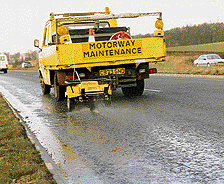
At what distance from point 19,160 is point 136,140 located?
1.99 m

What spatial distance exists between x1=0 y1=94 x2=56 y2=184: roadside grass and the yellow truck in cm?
284

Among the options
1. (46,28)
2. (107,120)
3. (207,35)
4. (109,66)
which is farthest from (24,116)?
(207,35)

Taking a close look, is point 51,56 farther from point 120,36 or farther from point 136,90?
point 136,90

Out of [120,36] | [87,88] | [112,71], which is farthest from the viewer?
[120,36]

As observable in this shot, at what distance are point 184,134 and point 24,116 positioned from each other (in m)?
4.48

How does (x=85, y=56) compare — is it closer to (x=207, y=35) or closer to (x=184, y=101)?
(x=184, y=101)

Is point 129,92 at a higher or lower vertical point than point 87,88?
lower

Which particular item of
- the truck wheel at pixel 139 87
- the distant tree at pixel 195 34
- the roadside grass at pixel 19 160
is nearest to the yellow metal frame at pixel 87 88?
the roadside grass at pixel 19 160

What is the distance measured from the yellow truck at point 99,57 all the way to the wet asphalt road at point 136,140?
27.2 inches

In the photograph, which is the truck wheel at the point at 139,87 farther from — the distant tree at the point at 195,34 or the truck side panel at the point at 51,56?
the distant tree at the point at 195,34

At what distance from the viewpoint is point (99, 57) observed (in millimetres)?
10758

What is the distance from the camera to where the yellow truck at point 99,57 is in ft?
32.0

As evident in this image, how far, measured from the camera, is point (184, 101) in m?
10.8

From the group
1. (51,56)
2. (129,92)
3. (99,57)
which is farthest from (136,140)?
(129,92)
